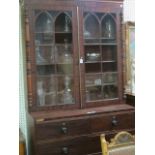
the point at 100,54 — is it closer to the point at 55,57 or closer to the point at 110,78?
the point at 110,78

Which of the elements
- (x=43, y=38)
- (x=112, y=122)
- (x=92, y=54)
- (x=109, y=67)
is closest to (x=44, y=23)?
(x=43, y=38)

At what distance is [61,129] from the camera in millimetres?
2182

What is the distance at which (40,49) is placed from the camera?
2.34 m

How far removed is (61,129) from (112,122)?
527 mm

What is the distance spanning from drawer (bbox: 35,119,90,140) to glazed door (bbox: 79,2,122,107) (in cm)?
28

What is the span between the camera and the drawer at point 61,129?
213 centimetres

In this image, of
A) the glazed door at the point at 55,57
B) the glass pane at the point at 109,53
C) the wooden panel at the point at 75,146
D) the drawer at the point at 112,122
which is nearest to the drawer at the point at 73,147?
the wooden panel at the point at 75,146

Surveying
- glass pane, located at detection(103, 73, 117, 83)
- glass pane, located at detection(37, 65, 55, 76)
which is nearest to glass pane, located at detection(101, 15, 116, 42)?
glass pane, located at detection(103, 73, 117, 83)

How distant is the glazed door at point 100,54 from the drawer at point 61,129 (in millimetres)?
280

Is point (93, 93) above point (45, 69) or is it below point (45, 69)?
below

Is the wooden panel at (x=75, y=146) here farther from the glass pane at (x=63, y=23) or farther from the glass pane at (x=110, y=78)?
the glass pane at (x=63, y=23)
